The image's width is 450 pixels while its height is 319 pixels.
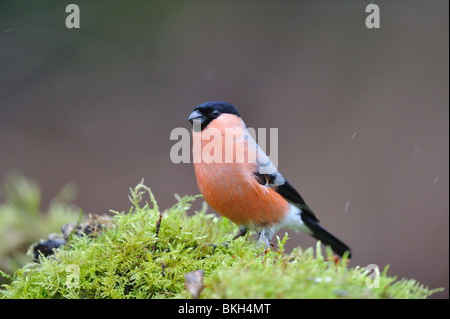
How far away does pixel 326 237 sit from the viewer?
377 centimetres

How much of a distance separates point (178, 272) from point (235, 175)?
1076mm

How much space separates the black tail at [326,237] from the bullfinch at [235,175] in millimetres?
463

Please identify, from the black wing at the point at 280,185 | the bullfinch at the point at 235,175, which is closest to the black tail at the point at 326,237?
the black wing at the point at 280,185

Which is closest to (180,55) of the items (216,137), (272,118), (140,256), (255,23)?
(255,23)

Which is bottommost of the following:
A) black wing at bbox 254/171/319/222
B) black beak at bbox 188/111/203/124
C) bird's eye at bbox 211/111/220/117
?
black wing at bbox 254/171/319/222

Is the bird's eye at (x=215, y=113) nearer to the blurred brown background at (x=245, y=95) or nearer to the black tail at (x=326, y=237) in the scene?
the black tail at (x=326, y=237)

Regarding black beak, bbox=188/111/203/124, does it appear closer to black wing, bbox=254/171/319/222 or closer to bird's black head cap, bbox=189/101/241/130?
bird's black head cap, bbox=189/101/241/130

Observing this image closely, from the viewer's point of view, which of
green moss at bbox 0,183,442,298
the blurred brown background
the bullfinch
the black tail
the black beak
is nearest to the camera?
green moss at bbox 0,183,442,298

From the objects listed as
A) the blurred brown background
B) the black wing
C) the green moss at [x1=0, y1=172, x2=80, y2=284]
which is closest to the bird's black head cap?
the black wing

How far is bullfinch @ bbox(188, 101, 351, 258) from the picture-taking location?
9.62ft

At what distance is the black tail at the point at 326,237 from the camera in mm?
3697

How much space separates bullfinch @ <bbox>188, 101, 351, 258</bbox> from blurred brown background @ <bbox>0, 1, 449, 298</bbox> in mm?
4687

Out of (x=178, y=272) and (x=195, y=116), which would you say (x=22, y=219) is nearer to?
(x=195, y=116)

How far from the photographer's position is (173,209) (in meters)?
2.57
